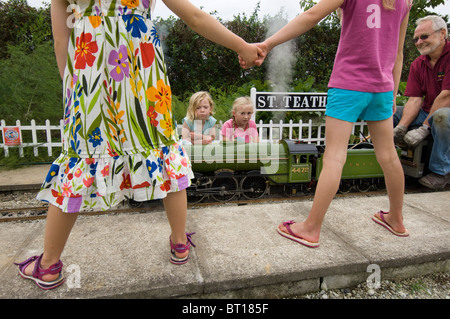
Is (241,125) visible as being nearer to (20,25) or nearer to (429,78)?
(429,78)

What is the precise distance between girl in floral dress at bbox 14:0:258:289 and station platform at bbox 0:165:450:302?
382 millimetres

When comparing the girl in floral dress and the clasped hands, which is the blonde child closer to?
the clasped hands

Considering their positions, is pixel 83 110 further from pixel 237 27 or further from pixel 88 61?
pixel 237 27

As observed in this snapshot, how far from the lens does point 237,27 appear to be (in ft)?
30.4

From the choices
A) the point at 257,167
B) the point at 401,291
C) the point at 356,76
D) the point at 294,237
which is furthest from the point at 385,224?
the point at 257,167

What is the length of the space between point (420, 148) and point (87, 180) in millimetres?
4443

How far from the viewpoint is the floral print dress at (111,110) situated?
1650mm

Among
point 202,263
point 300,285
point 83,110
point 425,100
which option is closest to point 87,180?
point 83,110

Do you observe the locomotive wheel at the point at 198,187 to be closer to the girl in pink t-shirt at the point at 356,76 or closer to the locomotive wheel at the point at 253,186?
the locomotive wheel at the point at 253,186

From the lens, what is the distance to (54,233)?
1774 mm

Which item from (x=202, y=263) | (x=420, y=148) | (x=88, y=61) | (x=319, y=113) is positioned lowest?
(x=202, y=263)

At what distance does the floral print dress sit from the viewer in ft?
5.41

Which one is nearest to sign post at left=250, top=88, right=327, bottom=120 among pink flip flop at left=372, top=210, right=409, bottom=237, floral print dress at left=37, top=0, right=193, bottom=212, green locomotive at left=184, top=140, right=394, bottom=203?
green locomotive at left=184, top=140, right=394, bottom=203

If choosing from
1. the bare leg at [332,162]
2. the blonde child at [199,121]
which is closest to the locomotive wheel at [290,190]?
the blonde child at [199,121]
